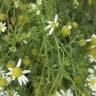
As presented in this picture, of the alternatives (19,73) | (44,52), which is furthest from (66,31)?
(19,73)

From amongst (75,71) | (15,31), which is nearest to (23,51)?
(15,31)

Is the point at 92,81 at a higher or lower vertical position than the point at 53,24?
lower

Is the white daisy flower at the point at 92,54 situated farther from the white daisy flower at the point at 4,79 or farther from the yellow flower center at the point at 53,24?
Answer: the white daisy flower at the point at 4,79

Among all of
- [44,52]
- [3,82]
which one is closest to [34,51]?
[44,52]

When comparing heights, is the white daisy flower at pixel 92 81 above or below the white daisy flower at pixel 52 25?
below

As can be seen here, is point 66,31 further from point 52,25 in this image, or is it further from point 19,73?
point 19,73

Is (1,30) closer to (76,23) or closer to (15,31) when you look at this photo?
(15,31)

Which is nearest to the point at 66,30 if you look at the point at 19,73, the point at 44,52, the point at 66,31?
the point at 66,31

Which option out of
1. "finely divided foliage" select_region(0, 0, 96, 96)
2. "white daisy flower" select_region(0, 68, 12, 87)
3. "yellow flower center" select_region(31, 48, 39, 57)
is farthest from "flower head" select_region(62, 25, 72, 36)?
"white daisy flower" select_region(0, 68, 12, 87)

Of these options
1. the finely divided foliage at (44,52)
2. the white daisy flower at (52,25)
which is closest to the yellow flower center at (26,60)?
the finely divided foliage at (44,52)

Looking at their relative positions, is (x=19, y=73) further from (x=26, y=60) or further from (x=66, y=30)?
(x=66, y=30)

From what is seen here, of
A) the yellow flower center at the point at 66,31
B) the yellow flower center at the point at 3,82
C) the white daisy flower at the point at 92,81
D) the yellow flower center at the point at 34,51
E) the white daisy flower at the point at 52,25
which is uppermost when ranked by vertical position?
the white daisy flower at the point at 52,25
